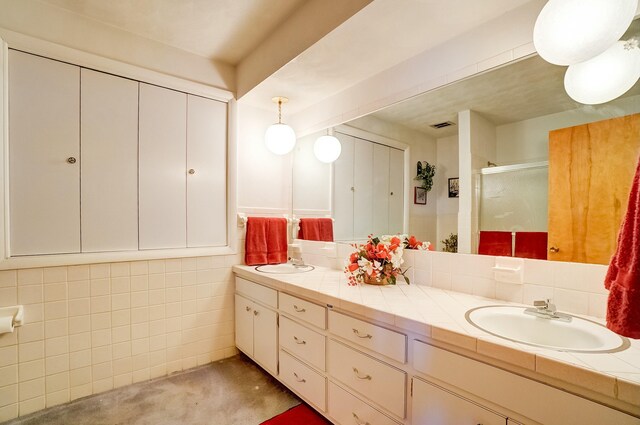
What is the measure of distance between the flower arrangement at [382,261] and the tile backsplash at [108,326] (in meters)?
1.21

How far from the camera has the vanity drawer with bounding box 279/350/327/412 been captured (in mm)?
1565

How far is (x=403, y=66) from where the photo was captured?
A: 71.9 inches

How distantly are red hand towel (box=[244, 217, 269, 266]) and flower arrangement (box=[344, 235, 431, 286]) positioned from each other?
97 centimetres

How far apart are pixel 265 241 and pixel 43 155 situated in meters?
1.53

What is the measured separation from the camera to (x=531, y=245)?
134 centimetres

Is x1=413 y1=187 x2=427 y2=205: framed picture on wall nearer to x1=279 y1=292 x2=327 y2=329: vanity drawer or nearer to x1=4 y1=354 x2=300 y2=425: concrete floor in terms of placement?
x1=279 y1=292 x2=327 y2=329: vanity drawer

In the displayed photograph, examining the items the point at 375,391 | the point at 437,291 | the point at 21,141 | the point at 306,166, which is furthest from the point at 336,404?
the point at 21,141

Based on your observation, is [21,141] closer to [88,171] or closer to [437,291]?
[88,171]

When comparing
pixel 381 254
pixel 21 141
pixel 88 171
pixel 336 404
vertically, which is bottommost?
pixel 336 404

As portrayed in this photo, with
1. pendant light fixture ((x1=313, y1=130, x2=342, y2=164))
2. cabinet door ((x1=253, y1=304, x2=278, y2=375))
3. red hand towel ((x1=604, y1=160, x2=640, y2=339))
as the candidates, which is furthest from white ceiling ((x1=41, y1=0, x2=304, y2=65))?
cabinet door ((x1=253, y1=304, x2=278, y2=375))

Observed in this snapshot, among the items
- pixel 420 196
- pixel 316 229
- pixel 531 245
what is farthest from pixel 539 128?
pixel 316 229

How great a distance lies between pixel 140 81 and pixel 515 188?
95.5 inches

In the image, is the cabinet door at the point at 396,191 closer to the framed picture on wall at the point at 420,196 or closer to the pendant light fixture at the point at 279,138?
the framed picture on wall at the point at 420,196

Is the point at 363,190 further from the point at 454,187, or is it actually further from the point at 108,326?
the point at 108,326
